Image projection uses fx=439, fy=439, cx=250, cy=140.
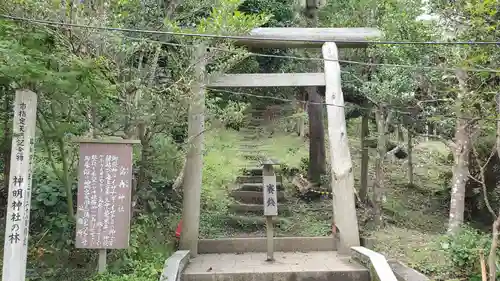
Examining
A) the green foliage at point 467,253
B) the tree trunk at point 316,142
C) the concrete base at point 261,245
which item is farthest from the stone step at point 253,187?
the green foliage at point 467,253

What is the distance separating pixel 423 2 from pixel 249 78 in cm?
326

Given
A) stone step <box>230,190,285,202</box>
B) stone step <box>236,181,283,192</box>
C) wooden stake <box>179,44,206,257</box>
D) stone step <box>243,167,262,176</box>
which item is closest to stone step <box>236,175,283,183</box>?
stone step <box>243,167,262,176</box>

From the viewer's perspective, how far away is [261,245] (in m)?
8.36

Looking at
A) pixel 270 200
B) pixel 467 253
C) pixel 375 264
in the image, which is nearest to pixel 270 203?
pixel 270 200

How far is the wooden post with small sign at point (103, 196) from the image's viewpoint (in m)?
5.44

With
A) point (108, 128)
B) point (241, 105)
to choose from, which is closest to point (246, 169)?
point (241, 105)

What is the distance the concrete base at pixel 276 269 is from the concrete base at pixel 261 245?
1.25 ft

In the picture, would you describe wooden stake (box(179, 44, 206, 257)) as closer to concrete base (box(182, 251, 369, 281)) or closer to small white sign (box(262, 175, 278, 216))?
concrete base (box(182, 251, 369, 281))

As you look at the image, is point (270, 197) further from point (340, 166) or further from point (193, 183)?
point (340, 166)

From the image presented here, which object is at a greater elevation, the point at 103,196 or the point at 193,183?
the point at 193,183

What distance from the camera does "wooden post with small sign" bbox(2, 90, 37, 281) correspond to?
181 inches

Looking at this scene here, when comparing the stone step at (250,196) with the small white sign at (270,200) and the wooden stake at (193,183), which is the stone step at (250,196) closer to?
the wooden stake at (193,183)

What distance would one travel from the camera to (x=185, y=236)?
7.87 meters

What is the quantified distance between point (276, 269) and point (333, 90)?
3549mm
